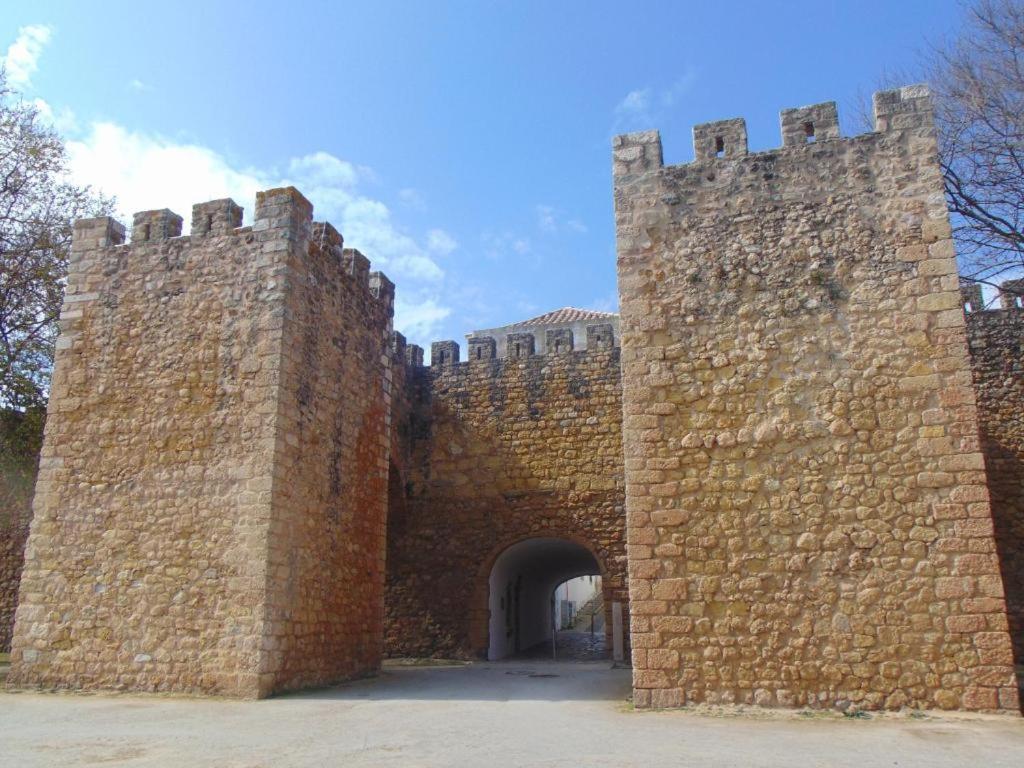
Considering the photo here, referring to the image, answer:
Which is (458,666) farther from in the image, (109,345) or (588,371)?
(109,345)

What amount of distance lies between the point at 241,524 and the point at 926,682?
648cm

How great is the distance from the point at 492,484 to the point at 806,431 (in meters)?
7.89

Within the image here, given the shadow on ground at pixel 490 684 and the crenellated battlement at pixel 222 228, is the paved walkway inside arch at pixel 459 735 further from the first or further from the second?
the crenellated battlement at pixel 222 228

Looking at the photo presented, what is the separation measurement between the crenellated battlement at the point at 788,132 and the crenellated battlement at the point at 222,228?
377 cm

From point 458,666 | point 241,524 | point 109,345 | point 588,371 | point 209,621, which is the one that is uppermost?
point 588,371

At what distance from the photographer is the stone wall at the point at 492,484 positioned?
13.8 m

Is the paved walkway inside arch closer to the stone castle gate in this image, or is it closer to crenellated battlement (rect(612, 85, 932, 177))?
the stone castle gate

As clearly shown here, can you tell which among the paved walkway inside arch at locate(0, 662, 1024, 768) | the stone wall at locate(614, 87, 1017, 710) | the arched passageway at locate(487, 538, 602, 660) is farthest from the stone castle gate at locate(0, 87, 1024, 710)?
the arched passageway at locate(487, 538, 602, 660)

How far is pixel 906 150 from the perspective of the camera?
7.65 meters

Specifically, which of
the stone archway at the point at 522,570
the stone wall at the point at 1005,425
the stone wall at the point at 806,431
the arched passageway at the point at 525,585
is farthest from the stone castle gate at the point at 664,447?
the stone wall at the point at 1005,425

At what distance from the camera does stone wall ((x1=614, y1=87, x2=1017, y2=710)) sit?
6633mm

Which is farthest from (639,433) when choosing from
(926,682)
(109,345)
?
(109,345)

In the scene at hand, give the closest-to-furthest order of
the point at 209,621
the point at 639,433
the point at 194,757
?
the point at 194,757 → the point at 639,433 → the point at 209,621

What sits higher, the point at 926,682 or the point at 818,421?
the point at 818,421
